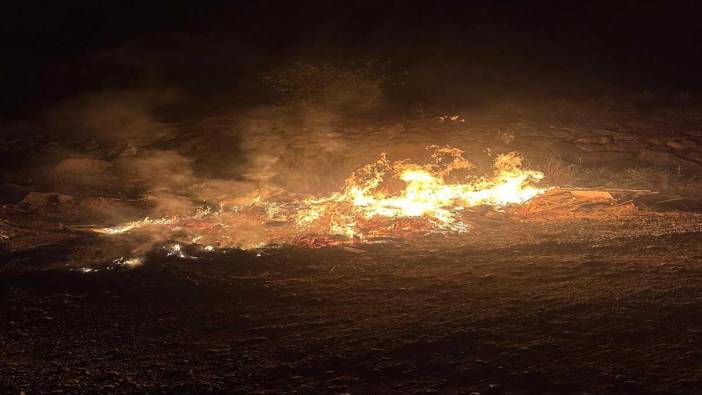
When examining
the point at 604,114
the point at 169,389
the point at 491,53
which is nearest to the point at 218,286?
the point at 169,389

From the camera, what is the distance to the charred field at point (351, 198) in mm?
3492

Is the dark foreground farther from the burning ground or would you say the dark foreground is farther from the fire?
the fire

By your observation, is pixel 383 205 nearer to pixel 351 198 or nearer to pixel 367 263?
pixel 351 198

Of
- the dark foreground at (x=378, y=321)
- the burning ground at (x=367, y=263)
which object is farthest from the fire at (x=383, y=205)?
the dark foreground at (x=378, y=321)

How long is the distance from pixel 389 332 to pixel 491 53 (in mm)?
9002

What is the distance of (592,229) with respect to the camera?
625 cm

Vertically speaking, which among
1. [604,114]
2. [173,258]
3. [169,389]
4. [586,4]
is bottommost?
[169,389]

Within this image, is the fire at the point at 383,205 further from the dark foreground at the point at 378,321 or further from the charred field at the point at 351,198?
the dark foreground at the point at 378,321

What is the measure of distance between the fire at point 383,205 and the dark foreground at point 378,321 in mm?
808

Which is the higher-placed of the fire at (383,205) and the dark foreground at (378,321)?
the fire at (383,205)

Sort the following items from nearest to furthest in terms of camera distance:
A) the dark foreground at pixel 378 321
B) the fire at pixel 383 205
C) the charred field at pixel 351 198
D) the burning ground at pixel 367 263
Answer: the dark foreground at pixel 378 321 < the burning ground at pixel 367 263 < the charred field at pixel 351 198 < the fire at pixel 383 205

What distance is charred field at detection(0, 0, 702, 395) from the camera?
3.49 m

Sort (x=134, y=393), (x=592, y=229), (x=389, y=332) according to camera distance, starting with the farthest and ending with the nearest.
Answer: (x=592, y=229)
(x=389, y=332)
(x=134, y=393)

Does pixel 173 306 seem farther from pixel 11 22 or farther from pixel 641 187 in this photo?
pixel 11 22
